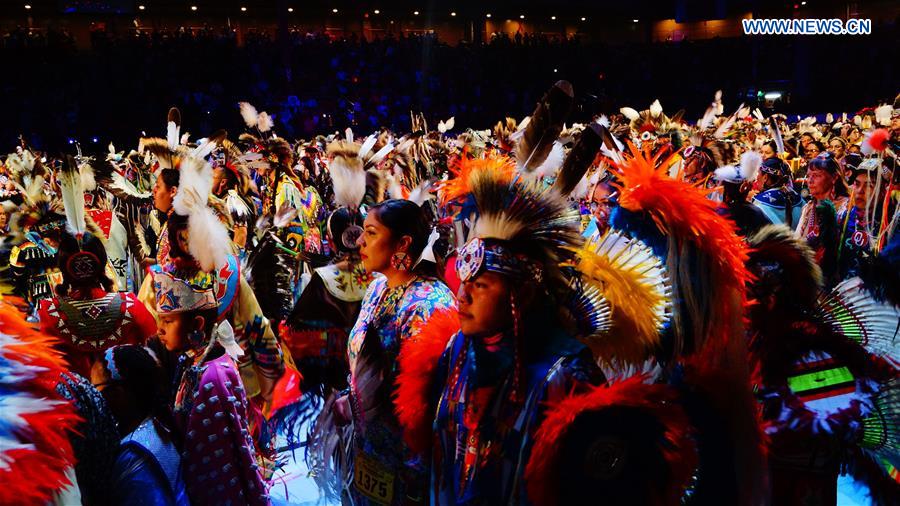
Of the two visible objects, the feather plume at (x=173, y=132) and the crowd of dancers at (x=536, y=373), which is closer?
the crowd of dancers at (x=536, y=373)

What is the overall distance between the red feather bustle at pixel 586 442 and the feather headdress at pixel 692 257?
0.23 m

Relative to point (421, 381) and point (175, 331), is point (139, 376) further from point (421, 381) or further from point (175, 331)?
point (421, 381)

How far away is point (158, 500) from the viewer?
1.77 meters

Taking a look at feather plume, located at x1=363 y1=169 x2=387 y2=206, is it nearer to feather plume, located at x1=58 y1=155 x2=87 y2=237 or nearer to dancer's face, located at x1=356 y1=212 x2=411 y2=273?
feather plume, located at x1=58 y1=155 x2=87 y2=237

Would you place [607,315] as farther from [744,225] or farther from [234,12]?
[234,12]

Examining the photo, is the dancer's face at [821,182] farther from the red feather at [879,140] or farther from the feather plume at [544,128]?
the feather plume at [544,128]

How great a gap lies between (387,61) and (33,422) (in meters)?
19.4

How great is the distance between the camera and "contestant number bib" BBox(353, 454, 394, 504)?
7.63ft

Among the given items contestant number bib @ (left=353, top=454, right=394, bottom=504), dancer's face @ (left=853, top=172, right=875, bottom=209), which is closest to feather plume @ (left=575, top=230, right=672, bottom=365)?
contestant number bib @ (left=353, top=454, right=394, bottom=504)

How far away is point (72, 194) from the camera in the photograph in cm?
404

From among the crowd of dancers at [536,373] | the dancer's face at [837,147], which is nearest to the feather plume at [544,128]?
the crowd of dancers at [536,373]

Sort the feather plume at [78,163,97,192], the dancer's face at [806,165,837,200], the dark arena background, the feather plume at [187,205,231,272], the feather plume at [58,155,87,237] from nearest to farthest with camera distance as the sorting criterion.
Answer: the feather plume at [187,205,231,272] → the feather plume at [58,155,87,237] → the dancer's face at [806,165,837,200] → the feather plume at [78,163,97,192] → the dark arena background

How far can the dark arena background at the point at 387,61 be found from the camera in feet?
50.6

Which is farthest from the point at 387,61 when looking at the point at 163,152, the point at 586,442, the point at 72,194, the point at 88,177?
the point at 586,442
